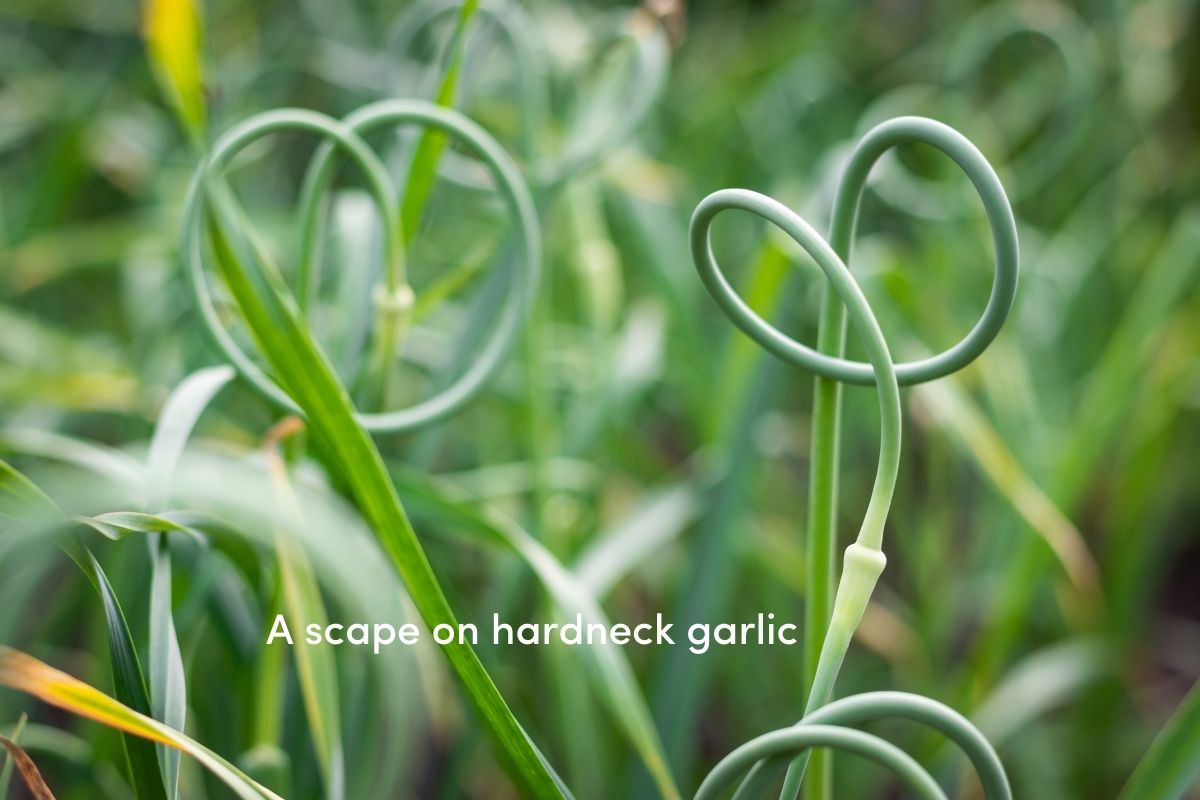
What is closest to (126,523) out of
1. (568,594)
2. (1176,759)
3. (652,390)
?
(568,594)

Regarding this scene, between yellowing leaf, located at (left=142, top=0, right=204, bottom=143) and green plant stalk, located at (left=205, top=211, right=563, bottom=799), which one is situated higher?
yellowing leaf, located at (left=142, top=0, right=204, bottom=143)

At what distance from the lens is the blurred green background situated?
1.24 ft

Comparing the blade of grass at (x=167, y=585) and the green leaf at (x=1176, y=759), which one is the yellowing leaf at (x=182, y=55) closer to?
the blade of grass at (x=167, y=585)

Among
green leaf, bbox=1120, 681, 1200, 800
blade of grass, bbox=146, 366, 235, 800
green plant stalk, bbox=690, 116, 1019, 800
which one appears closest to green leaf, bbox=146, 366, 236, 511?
blade of grass, bbox=146, 366, 235, 800

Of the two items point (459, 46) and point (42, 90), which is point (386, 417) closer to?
point (459, 46)

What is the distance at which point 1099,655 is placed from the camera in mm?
500

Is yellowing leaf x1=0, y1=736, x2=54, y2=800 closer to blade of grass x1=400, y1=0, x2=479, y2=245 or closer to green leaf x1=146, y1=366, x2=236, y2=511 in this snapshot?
green leaf x1=146, y1=366, x2=236, y2=511

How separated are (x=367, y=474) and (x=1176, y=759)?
0.68 ft

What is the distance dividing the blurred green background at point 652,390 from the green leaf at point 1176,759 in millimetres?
183

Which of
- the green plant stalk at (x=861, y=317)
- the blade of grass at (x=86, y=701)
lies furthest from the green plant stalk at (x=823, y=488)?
the blade of grass at (x=86, y=701)

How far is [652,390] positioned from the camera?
2.00 ft

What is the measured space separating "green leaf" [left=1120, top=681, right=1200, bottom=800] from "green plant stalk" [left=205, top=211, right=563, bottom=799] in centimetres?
15

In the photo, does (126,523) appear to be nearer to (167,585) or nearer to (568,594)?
(167,585)

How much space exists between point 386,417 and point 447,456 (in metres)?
0.37
